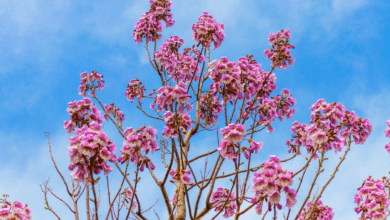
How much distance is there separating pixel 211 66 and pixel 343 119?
7.42 feet

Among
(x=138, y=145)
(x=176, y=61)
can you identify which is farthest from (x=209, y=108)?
(x=138, y=145)

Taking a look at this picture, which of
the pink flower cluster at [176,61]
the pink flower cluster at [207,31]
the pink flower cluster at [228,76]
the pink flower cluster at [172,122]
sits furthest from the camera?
the pink flower cluster at [176,61]

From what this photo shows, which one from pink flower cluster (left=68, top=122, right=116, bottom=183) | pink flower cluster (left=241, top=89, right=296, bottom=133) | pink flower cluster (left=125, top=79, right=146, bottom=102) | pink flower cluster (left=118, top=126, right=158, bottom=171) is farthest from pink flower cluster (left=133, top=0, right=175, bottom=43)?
pink flower cluster (left=68, top=122, right=116, bottom=183)

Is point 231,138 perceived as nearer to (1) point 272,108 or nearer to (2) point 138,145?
(2) point 138,145

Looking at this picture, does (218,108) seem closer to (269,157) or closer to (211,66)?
(211,66)

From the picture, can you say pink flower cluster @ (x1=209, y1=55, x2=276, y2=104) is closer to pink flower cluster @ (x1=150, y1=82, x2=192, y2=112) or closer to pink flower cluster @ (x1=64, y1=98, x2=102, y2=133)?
pink flower cluster @ (x1=150, y1=82, x2=192, y2=112)

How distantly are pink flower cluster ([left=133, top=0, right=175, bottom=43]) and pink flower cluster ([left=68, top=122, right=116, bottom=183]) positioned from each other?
14.3ft

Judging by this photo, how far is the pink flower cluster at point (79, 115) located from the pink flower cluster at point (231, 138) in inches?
83.8

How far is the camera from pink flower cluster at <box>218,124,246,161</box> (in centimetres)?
361

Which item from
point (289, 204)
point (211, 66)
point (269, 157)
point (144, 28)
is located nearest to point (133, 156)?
point (269, 157)

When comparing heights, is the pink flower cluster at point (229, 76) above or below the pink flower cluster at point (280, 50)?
below

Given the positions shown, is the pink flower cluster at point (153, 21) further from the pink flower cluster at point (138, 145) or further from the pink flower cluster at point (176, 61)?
the pink flower cluster at point (138, 145)

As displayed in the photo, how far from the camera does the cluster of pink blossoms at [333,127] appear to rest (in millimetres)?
4309

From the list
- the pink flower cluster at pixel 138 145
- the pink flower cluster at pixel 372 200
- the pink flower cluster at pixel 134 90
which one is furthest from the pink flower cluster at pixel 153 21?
the pink flower cluster at pixel 372 200
